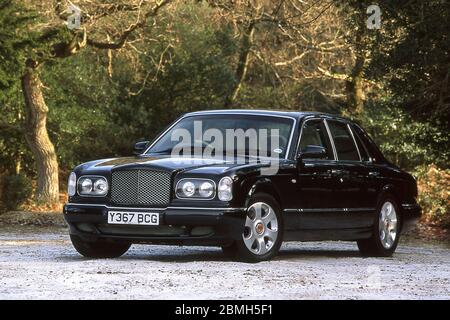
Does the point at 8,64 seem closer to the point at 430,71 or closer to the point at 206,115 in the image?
the point at 430,71

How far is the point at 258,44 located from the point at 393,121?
22.8ft

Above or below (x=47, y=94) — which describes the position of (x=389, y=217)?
below

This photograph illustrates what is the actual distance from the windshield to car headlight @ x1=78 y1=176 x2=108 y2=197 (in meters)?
1.13

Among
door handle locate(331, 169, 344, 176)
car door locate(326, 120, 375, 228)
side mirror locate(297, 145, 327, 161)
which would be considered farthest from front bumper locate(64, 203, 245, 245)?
car door locate(326, 120, 375, 228)

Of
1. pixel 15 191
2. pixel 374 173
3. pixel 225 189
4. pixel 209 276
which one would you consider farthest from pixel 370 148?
pixel 15 191

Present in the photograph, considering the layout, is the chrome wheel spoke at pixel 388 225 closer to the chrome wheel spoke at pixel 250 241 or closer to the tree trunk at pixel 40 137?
the chrome wheel spoke at pixel 250 241

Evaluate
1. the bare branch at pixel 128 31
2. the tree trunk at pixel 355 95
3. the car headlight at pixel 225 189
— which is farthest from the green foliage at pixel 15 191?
the car headlight at pixel 225 189

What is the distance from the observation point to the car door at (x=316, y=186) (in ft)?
45.2

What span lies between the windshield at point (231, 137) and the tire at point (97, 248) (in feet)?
4.15

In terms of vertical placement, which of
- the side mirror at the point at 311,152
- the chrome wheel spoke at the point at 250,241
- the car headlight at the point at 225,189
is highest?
the side mirror at the point at 311,152

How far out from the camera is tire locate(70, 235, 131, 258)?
1355cm

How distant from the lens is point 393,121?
32625 millimetres

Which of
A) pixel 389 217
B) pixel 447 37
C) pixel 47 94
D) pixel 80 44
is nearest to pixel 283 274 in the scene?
pixel 389 217

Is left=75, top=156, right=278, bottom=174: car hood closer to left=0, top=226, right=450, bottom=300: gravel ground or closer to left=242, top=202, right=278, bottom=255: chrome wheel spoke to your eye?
left=242, top=202, right=278, bottom=255: chrome wheel spoke
